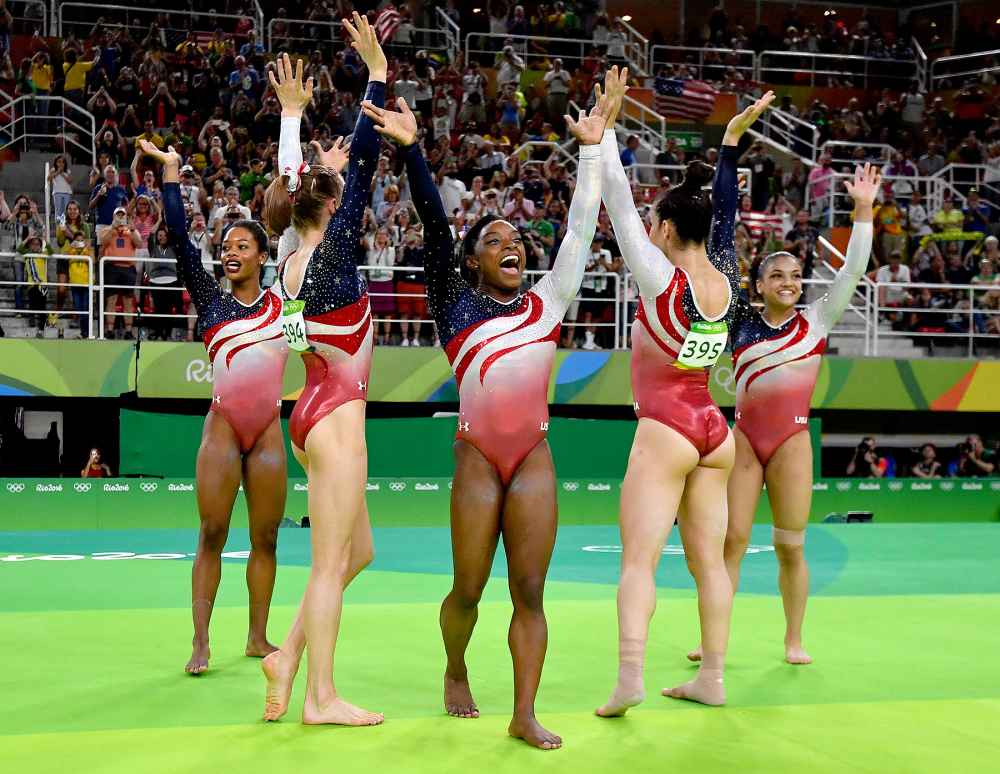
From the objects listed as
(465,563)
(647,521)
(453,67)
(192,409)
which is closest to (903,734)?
(647,521)

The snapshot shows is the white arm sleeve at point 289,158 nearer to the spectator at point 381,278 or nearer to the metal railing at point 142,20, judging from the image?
the spectator at point 381,278

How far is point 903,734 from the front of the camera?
539 cm

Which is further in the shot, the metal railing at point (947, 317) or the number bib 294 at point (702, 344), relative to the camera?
the metal railing at point (947, 317)

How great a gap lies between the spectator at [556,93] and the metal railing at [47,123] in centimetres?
844

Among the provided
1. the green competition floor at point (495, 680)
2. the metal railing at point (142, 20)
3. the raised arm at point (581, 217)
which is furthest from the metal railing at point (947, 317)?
the raised arm at point (581, 217)

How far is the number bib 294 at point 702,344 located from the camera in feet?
19.3

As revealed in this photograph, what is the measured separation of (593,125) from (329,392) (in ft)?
5.60

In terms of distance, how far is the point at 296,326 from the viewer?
5.60 m

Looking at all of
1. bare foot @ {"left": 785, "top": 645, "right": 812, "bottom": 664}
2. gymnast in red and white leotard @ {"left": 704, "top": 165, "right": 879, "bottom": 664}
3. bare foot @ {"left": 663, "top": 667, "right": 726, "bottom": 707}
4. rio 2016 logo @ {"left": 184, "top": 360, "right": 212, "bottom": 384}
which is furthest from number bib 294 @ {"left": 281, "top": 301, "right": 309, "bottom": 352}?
rio 2016 logo @ {"left": 184, "top": 360, "right": 212, "bottom": 384}

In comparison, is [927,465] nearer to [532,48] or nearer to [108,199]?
[108,199]

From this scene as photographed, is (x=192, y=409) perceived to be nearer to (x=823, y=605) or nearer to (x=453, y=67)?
(x=453, y=67)

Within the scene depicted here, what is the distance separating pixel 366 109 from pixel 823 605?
5.67 m

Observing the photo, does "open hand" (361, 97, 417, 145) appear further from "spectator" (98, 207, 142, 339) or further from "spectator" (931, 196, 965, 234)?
"spectator" (931, 196, 965, 234)

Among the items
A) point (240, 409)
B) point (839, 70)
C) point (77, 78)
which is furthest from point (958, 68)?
point (240, 409)
